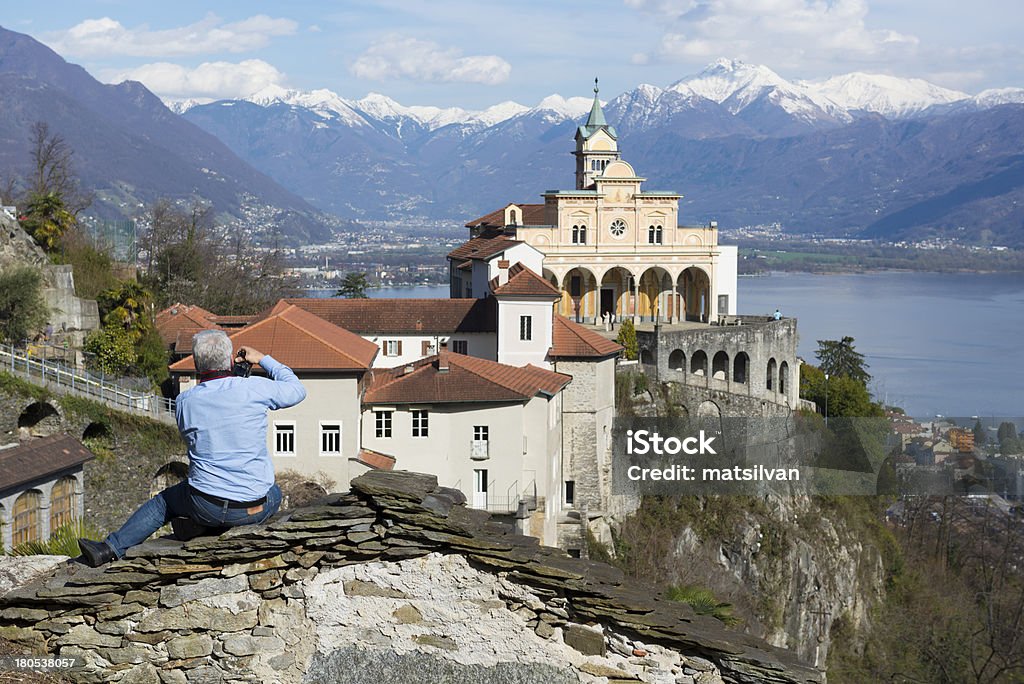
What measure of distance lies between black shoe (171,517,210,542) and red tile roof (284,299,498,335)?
94.8 feet

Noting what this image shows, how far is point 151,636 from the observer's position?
25.0 ft

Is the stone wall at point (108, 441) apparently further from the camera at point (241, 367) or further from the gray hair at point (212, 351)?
the gray hair at point (212, 351)

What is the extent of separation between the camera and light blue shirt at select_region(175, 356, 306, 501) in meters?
7.57

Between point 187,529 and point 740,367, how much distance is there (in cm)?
4376

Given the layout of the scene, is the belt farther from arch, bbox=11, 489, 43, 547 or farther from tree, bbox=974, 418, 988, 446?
tree, bbox=974, 418, 988, 446

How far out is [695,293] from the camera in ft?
183

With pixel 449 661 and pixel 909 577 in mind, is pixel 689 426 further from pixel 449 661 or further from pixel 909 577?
pixel 449 661

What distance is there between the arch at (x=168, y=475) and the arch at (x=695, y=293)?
30.4 meters

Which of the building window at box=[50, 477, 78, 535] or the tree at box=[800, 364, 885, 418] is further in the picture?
the tree at box=[800, 364, 885, 418]

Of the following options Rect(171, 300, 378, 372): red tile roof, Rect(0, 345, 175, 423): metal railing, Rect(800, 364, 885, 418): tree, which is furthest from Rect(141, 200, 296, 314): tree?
Rect(800, 364, 885, 418): tree

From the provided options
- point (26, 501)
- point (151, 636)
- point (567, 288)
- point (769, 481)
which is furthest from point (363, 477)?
point (567, 288)

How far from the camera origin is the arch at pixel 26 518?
21.6 m

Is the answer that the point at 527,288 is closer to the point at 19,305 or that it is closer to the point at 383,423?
the point at 383,423

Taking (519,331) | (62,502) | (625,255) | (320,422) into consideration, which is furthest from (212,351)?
(625,255)
